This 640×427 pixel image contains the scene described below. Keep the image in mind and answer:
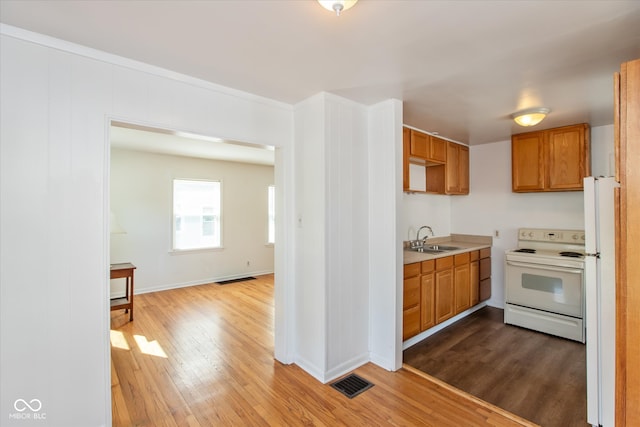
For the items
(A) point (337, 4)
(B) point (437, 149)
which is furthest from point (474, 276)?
(A) point (337, 4)

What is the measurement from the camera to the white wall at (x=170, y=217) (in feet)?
16.5

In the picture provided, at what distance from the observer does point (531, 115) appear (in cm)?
296

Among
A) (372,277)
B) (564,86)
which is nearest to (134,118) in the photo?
(372,277)

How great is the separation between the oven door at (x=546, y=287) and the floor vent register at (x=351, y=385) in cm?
242

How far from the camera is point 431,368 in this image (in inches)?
107

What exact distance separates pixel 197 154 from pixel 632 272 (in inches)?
217

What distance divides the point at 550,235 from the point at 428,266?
1982 millimetres

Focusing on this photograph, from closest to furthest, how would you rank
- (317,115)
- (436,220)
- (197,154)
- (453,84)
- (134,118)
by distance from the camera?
1. (134,118)
2. (453,84)
3. (317,115)
4. (436,220)
5. (197,154)

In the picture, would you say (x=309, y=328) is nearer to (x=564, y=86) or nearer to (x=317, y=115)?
(x=317, y=115)

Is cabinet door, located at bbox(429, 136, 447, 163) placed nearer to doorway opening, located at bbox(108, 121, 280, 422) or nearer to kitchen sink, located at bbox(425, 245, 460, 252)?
kitchen sink, located at bbox(425, 245, 460, 252)

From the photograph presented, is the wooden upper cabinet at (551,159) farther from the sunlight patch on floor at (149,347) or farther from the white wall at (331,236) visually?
the sunlight patch on floor at (149,347)

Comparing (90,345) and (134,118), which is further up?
(134,118)

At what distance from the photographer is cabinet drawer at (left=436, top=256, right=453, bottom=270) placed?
133 inches

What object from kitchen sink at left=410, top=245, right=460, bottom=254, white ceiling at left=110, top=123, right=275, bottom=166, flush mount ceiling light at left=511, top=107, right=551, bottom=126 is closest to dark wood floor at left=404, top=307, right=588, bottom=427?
kitchen sink at left=410, top=245, right=460, bottom=254
